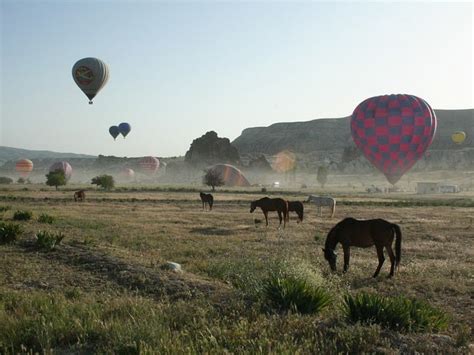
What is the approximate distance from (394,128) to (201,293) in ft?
166

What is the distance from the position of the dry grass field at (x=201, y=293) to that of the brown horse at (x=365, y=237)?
24.2 inches

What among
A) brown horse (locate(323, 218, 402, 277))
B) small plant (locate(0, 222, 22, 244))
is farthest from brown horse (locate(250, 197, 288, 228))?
small plant (locate(0, 222, 22, 244))

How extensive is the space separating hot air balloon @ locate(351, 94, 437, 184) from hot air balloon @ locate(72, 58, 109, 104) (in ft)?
129

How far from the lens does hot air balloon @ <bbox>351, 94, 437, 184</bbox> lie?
54656 millimetres

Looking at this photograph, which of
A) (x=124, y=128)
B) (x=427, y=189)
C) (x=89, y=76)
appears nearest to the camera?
(x=89, y=76)

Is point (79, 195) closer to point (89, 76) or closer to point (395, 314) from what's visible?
point (89, 76)

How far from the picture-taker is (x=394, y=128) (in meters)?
54.8

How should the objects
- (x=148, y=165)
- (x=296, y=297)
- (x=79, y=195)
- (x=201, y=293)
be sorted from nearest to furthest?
(x=296, y=297)
(x=201, y=293)
(x=79, y=195)
(x=148, y=165)

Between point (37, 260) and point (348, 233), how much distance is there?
34.6ft

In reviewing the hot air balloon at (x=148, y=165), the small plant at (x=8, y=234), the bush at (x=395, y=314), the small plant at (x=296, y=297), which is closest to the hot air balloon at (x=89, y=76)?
the small plant at (x=8, y=234)

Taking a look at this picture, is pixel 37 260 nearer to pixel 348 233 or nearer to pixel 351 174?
pixel 348 233

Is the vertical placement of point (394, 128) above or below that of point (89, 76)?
below

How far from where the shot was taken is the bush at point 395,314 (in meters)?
7.57

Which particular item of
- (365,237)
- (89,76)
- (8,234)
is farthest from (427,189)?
(8,234)
